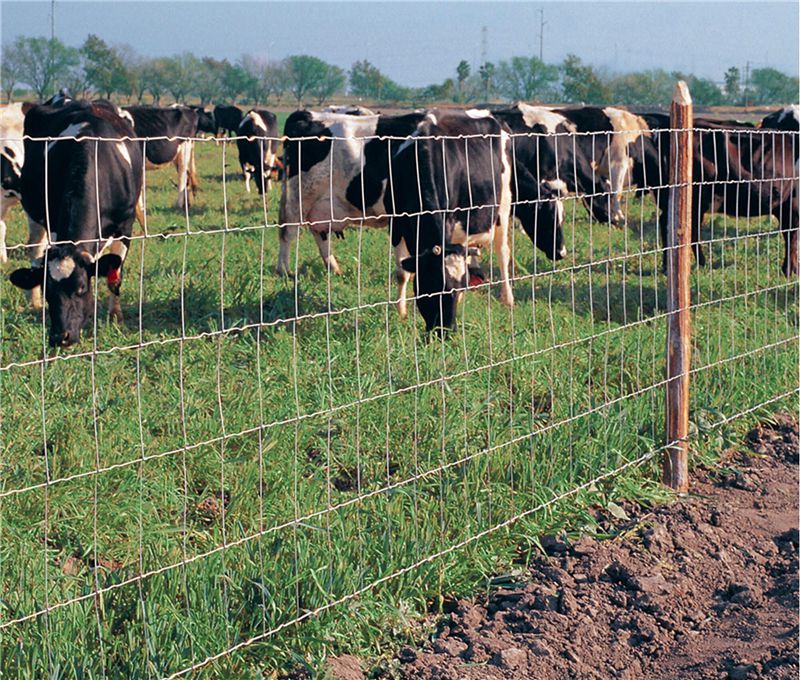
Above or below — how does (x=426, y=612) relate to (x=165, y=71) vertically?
below

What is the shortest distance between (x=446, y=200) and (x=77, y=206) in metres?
2.75

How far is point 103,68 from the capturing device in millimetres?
86875

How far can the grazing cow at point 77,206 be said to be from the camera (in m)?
7.24

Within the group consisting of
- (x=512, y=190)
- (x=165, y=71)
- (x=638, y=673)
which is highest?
(x=165, y=71)

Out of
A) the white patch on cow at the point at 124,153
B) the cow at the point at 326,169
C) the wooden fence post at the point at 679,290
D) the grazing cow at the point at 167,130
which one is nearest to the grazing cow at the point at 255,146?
the grazing cow at the point at 167,130

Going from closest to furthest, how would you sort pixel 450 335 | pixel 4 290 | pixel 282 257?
1. pixel 450 335
2. pixel 4 290
3. pixel 282 257

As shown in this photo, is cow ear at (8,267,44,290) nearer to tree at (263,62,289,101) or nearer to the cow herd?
the cow herd

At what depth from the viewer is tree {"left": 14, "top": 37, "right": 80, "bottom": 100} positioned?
8756 centimetres

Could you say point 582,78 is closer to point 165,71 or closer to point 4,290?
point 165,71

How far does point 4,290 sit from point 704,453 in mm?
5612

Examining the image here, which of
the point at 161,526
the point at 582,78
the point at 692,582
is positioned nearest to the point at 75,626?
the point at 161,526

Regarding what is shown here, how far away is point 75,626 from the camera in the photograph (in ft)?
10.7

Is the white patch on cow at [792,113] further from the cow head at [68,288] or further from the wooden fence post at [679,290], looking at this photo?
the cow head at [68,288]

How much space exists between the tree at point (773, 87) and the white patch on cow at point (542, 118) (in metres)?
81.0
